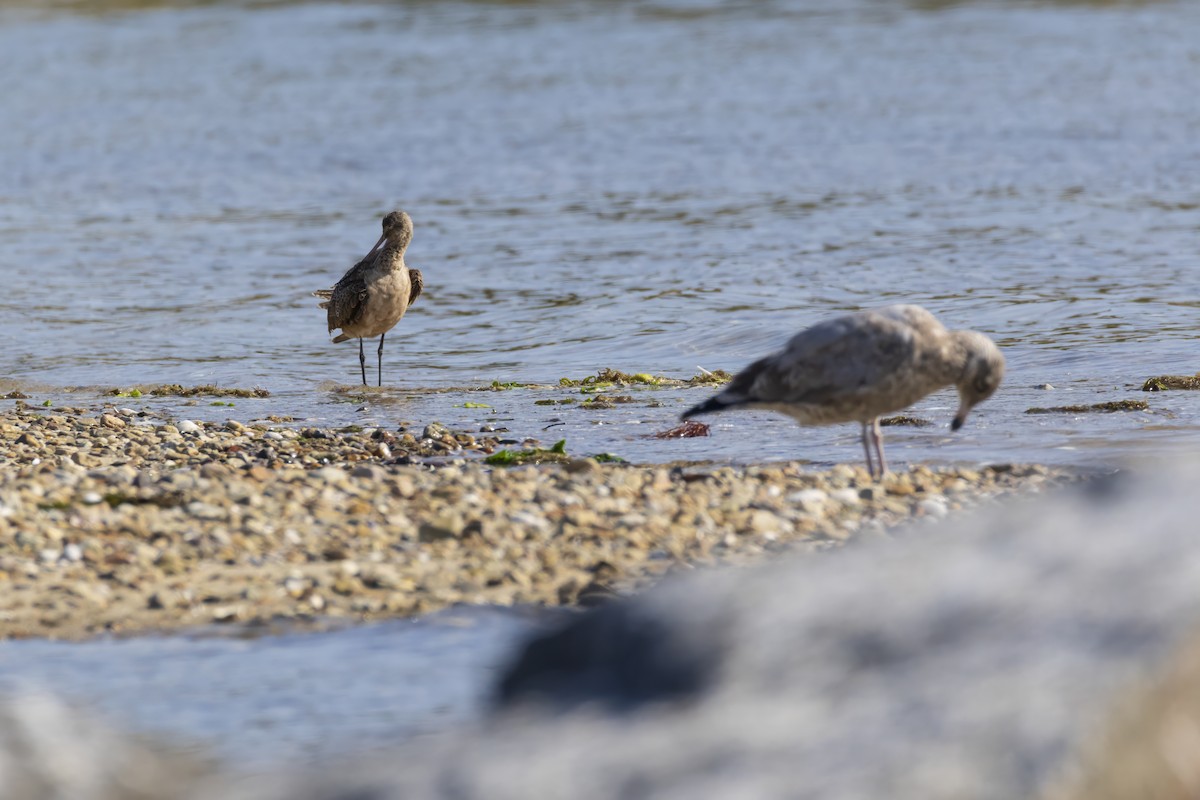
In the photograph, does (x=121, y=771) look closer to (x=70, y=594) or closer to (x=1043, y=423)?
(x=70, y=594)

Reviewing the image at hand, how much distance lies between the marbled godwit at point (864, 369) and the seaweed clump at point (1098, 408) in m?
2.62

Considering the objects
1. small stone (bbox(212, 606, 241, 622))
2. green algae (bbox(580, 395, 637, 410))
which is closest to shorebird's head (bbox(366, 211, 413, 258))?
green algae (bbox(580, 395, 637, 410))

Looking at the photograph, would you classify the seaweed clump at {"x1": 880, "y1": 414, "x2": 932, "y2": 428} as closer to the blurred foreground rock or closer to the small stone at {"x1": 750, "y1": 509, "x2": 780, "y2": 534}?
the small stone at {"x1": 750, "y1": 509, "x2": 780, "y2": 534}

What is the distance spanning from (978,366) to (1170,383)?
3753 mm

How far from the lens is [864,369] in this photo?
7.69 m

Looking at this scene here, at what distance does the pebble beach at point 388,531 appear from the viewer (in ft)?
20.7

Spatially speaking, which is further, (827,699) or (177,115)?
(177,115)

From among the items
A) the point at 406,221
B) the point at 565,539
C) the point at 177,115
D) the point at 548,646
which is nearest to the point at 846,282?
the point at 406,221

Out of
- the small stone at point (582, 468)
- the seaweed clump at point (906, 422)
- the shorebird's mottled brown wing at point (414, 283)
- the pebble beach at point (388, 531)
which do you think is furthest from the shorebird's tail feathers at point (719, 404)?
the shorebird's mottled brown wing at point (414, 283)

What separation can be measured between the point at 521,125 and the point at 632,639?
941 inches

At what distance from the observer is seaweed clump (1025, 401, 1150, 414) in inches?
411

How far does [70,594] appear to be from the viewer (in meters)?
6.37

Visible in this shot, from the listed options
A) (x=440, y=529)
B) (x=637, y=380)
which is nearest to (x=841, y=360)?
(x=440, y=529)

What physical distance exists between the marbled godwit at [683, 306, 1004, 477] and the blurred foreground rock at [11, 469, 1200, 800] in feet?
12.5
